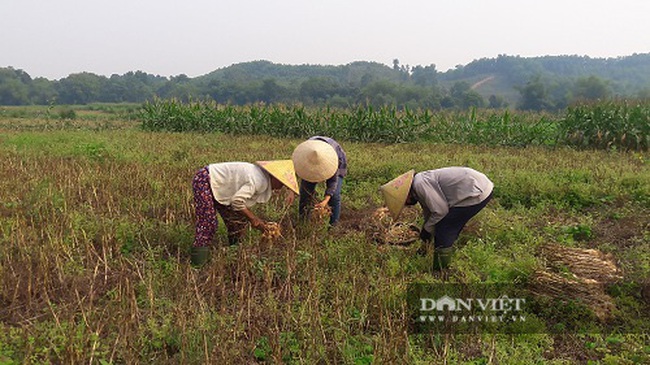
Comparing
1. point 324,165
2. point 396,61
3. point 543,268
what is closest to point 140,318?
point 324,165

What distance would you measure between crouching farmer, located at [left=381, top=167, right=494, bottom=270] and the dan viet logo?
64cm

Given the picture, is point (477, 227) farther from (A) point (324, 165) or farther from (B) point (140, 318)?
(B) point (140, 318)

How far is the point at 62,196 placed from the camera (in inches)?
226

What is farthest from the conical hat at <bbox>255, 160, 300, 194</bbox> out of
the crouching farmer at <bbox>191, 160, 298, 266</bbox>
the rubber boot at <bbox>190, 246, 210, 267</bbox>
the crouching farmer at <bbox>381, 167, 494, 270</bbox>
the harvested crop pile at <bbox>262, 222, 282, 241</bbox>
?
the rubber boot at <bbox>190, 246, 210, 267</bbox>

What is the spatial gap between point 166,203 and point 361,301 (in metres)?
3.47

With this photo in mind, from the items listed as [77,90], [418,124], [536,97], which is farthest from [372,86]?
[77,90]

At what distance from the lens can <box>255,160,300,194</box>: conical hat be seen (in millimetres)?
4080

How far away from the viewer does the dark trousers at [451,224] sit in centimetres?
418

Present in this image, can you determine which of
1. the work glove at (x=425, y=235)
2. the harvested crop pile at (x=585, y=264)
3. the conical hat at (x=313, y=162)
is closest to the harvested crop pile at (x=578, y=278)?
the harvested crop pile at (x=585, y=264)

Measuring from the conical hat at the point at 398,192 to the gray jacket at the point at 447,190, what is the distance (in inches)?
3.3

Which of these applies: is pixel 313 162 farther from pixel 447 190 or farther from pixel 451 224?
pixel 451 224

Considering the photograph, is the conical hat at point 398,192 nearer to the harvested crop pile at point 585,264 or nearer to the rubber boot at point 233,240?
the harvested crop pile at point 585,264

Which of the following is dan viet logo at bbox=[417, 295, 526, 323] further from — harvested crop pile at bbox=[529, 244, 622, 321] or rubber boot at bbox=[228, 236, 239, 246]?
rubber boot at bbox=[228, 236, 239, 246]

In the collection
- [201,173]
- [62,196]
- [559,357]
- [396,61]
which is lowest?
[559,357]
